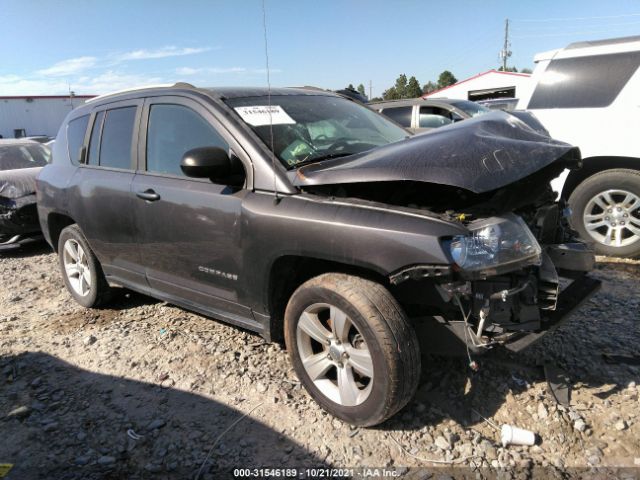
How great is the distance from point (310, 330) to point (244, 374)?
80cm

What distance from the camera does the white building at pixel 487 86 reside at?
3256cm

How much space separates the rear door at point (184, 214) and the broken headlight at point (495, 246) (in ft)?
4.34

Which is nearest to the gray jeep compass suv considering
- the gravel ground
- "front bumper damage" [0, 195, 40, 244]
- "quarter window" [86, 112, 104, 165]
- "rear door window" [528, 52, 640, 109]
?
the gravel ground

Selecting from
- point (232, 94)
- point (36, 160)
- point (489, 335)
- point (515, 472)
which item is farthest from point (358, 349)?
point (36, 160)

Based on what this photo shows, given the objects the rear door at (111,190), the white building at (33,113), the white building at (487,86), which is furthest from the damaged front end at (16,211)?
the white building at (33,113)

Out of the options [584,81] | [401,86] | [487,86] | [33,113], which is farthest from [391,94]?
[584,81]

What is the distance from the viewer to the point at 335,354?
8.50ft

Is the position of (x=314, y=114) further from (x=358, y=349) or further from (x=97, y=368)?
(x=97, y=368)

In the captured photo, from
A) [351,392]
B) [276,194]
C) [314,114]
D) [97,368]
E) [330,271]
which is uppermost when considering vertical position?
[314,114]

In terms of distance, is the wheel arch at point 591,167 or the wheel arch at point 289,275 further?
the wheel arch at point 591,167

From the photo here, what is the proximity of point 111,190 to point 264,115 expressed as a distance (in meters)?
1.46

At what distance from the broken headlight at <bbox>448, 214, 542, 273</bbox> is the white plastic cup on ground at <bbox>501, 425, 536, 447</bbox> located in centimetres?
88

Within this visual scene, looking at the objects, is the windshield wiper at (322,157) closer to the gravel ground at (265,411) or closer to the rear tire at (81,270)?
the gravel ground at (265,411)

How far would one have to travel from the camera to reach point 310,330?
264cm
